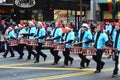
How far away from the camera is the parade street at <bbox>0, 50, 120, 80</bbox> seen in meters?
15.0

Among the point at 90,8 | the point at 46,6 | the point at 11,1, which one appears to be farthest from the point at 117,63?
the point at 90,8

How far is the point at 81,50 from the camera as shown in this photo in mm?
17188

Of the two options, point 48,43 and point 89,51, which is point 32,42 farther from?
point 89,51

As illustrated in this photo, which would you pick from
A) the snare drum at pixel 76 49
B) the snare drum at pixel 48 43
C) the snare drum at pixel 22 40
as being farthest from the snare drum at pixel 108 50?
the snare drum at pixel 22 40

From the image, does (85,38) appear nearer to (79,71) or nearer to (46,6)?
(79,71)

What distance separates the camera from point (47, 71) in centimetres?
1669

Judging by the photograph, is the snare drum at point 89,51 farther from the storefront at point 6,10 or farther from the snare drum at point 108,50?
the storefront at point 6,10

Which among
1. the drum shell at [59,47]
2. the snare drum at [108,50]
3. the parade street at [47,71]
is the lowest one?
the parade street at [47,71]

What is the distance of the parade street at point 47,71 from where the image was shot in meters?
15.0

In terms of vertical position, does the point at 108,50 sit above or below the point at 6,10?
below

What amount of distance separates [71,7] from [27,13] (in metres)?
5.87

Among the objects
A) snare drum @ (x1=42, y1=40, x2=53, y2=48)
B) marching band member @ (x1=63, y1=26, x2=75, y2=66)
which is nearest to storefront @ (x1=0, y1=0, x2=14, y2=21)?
snare drum @ (x1=42, y1=40, x2=53, y2=48)

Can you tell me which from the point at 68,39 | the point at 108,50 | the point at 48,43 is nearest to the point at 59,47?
the point at 68,39

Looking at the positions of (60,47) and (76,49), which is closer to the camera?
(76,49)
